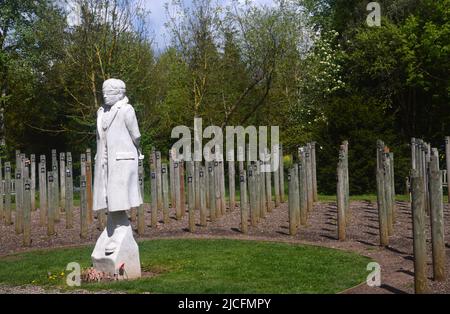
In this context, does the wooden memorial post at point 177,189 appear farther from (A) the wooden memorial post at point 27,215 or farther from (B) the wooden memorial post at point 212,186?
(A) the wooden memorial post at point 27,215

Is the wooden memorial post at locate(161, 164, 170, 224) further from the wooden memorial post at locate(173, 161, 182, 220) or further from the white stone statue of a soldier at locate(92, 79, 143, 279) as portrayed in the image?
the white stone statue of a soldier at locate(92, 79, 143, 279)

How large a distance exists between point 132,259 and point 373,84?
26.9 m

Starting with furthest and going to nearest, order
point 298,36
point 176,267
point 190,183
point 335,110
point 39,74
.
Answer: point 39,74
point 298,36
point 335,110
point 190,183
point 176,267

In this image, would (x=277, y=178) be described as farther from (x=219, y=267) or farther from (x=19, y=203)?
(x=219, y=267)

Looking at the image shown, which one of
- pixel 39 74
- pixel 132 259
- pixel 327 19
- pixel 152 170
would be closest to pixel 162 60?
pixel 39 74

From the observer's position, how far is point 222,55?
34.6 m

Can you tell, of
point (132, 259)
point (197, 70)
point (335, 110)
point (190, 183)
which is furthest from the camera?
point (197, 70)

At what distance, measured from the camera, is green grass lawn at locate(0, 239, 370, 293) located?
10.9 metres

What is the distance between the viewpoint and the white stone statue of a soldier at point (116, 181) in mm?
11719

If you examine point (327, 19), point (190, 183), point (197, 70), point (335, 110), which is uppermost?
point (327, 19)

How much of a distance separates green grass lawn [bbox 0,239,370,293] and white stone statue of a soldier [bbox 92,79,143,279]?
516mm

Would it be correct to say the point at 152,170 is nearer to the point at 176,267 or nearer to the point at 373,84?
the point at 176,267

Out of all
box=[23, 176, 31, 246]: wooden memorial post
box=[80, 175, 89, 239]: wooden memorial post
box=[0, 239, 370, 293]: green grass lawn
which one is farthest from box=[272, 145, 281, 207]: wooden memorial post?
box=[23, 176, 31, 246]: wooden memorial post

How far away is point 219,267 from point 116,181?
8.45 feet
